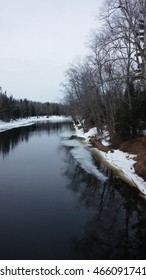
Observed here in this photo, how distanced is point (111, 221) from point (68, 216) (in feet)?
5.56

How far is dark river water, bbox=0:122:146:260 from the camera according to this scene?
891cm

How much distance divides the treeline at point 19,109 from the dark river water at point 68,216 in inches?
2822

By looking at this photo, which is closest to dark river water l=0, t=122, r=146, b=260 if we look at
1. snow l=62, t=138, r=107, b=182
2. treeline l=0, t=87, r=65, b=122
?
snow l=62, t=138, r=107, b=182

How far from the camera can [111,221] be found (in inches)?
440

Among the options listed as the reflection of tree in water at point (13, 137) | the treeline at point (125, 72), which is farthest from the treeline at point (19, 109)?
the treeline at point (125, 72)

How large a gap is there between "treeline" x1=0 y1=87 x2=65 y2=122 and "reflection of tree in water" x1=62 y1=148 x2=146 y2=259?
73.4m

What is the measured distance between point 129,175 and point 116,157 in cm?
490

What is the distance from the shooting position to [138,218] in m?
11.4

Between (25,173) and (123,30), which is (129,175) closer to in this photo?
(25,173)

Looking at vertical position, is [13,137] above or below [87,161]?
above

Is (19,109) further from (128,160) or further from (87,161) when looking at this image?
(128,160)

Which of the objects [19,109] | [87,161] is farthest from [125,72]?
[19,109]

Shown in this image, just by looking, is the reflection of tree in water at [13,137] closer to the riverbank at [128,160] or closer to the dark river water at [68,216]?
the riverbank at [128,160]

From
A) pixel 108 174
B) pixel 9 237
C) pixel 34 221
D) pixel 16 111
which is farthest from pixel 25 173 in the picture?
pixel 16 111
